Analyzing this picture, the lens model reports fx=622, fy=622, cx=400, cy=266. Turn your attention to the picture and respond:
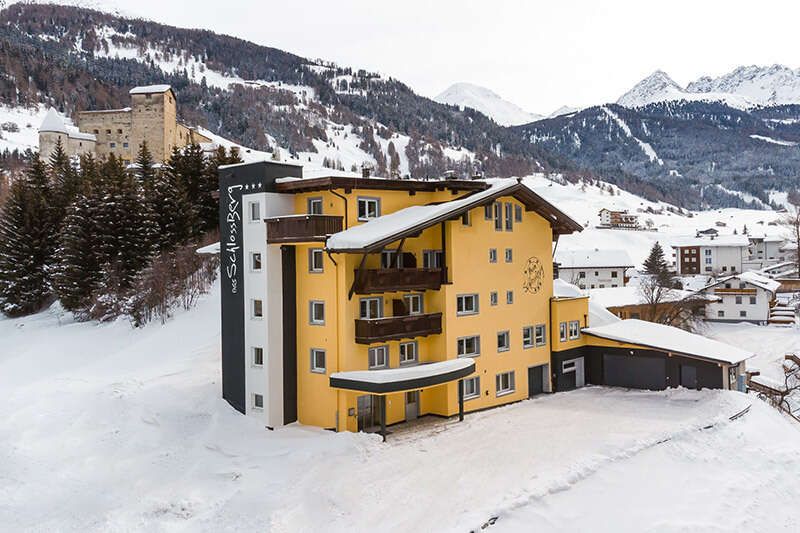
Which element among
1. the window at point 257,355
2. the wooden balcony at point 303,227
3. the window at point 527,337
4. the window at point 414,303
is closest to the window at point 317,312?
the window at point 257,355

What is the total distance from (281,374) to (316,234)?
20.4 ft

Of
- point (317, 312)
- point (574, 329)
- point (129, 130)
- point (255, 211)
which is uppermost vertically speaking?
point (129, 130)

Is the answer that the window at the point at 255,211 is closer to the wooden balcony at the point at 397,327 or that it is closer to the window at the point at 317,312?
the window at the point at 317,312

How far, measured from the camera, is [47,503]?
64.0ft

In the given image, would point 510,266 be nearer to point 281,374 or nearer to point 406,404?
point 406,404

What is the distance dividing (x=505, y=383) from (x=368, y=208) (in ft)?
37.4

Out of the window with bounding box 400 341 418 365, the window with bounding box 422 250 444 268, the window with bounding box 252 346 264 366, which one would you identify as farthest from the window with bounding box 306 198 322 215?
the window with bounding box 400 341 418 365

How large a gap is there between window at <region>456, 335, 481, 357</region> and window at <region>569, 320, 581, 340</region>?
7774 mm

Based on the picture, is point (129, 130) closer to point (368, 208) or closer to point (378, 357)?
point (368, 208)

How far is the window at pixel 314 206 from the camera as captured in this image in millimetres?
26312

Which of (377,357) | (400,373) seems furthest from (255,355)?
(400,373)

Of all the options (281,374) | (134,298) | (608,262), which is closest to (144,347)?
(134,298)

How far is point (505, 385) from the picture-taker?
30.9m

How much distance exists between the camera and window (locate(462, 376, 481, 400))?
2889 centimetres
